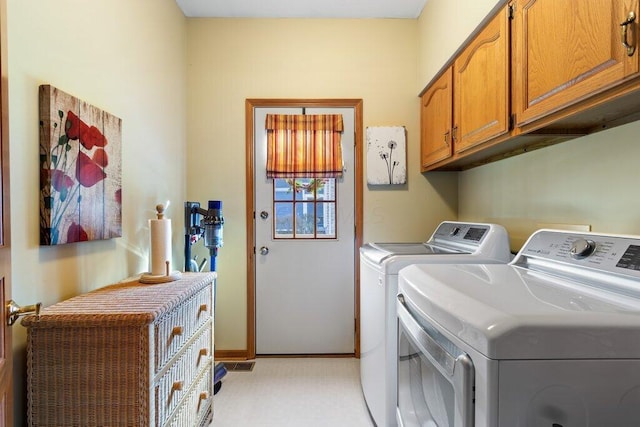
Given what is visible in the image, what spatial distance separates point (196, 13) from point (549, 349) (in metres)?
3.05

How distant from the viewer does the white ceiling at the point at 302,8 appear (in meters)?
2.56

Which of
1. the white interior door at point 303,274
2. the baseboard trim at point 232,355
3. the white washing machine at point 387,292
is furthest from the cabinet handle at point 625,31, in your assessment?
the baseboard trim at point 232,355

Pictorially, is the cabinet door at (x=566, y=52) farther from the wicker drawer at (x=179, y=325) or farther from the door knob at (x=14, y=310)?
the door knob at (x=14, y=310)

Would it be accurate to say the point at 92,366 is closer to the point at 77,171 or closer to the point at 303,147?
the point at 77,171

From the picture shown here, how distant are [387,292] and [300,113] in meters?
1.70

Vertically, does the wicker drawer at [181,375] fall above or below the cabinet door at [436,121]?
below

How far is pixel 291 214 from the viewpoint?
2.84 meters

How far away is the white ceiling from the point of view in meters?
2.56

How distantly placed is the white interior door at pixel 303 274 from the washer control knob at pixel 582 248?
174 centimetres

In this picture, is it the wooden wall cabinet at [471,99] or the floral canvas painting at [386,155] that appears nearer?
Answer: the wooden wall cabinet at [471,99]

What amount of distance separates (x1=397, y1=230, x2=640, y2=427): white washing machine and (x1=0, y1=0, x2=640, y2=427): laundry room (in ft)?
1.97

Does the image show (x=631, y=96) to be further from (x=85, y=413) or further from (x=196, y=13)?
(x=196, y=13)

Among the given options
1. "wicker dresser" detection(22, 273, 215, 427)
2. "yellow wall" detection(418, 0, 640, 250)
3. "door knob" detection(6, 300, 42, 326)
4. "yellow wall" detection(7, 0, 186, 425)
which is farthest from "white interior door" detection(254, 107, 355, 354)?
"door knob" detection(6, 300, 42, 326)

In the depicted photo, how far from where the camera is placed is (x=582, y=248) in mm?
1149
